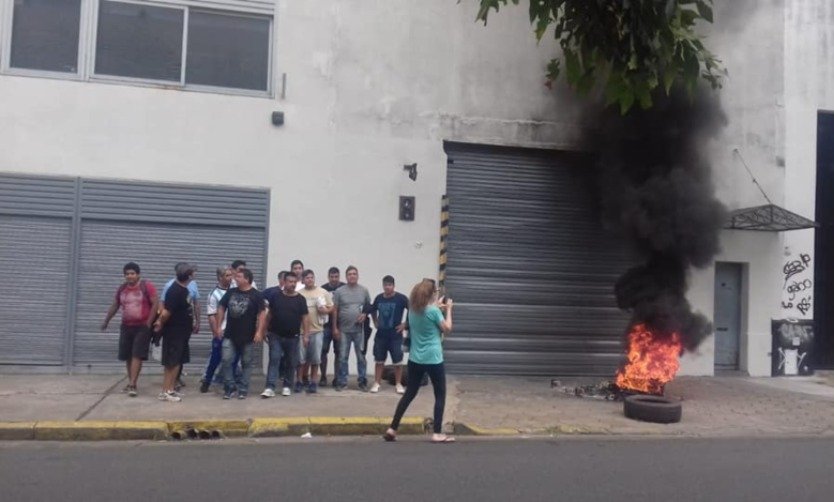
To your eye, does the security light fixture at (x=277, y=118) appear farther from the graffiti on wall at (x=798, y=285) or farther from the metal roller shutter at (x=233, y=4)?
the graffiti on wall at (x=798, y=285)

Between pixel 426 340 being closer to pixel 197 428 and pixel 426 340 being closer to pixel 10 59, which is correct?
pixel 197 428

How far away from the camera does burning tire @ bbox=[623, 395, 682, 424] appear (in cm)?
1006

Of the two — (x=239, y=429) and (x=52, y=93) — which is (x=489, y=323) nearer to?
(x=239, y=429)

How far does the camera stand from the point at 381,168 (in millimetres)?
13133

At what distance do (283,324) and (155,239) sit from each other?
3.10 meters

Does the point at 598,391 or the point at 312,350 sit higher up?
the point at 312,350

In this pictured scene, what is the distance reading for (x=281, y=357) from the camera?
10.9 m

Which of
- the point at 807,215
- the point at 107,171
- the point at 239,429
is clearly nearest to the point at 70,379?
the point at 107,171

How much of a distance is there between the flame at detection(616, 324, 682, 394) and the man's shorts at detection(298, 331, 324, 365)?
14.1ft

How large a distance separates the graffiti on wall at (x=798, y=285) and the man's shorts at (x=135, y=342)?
1086 centimetres

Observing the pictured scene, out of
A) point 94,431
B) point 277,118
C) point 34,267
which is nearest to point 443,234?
point 277,118

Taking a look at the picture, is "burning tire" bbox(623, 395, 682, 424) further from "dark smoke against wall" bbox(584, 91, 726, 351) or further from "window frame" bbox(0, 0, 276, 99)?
"window frame" bbox(0, 0, 276, 99)

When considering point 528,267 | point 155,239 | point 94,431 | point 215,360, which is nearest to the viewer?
point 94,431

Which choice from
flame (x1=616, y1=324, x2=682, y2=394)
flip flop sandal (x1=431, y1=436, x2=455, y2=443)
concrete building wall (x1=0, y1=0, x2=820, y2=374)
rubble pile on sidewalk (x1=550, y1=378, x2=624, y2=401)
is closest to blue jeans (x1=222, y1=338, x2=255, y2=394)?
concrete building wall (x1=0, y1=0, x2=820, y2=374)
